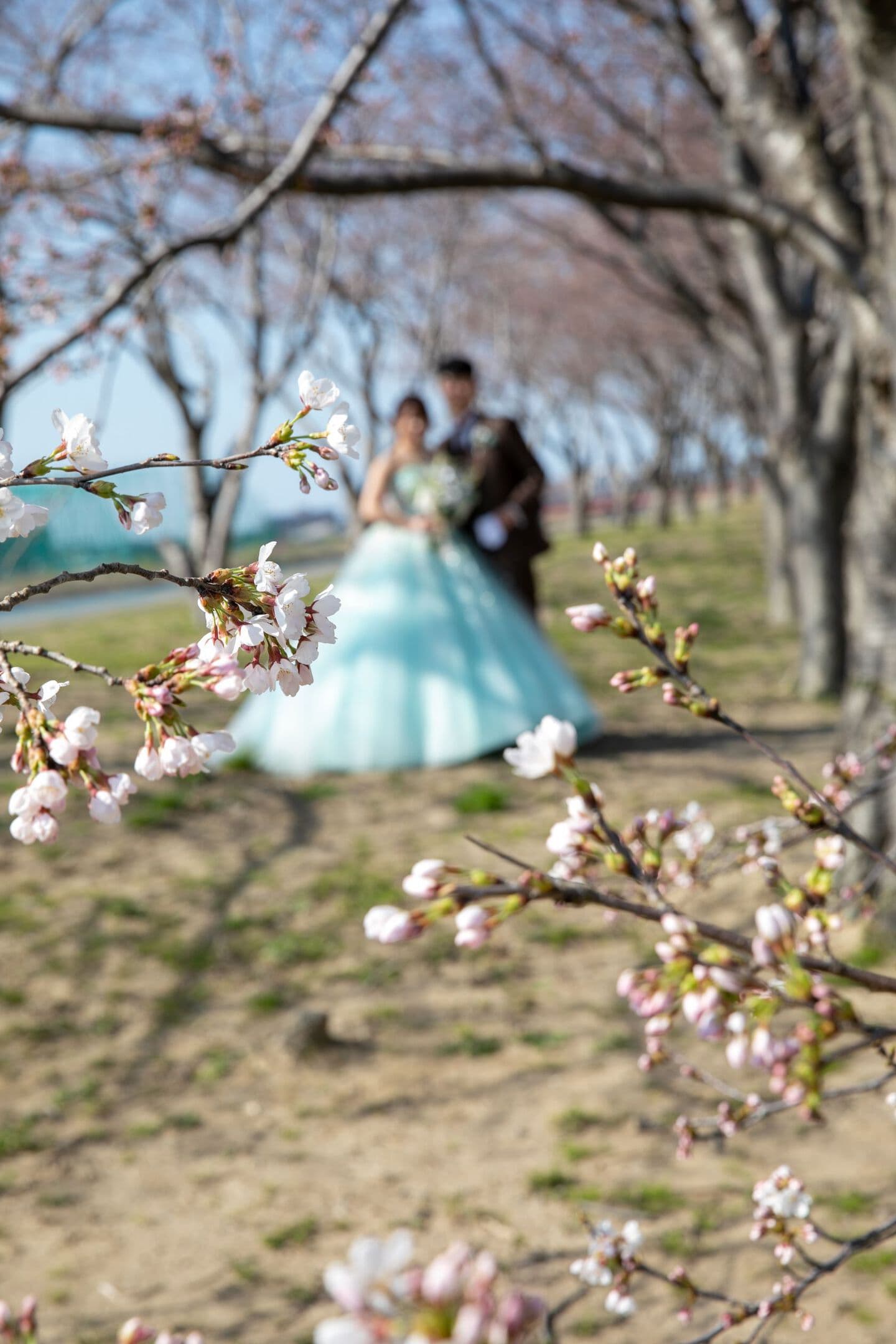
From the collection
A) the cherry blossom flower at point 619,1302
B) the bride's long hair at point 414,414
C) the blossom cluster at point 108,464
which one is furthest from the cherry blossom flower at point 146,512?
the bride's long hair at point 414,414

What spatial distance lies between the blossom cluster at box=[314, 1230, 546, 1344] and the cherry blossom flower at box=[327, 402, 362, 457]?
0.70 meters

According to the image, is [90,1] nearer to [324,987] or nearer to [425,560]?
[425,560]

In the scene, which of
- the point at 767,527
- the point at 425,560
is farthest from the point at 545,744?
the point at 767,527

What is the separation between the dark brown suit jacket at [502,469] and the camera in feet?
22.6

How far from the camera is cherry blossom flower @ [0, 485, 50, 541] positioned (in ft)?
3.26

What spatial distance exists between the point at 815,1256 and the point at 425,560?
5.04 m

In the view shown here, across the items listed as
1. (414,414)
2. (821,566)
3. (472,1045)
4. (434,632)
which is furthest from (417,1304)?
(821,566)

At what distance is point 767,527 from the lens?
1234 centimetres

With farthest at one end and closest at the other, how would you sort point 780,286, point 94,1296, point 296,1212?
point 780,286
point 296,1212
point 94,1296

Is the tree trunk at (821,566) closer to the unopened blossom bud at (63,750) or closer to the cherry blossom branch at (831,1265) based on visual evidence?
the cherry blossom branch at (831,1265)

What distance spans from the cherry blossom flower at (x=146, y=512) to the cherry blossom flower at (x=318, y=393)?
169 mm

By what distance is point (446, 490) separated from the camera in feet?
22.4

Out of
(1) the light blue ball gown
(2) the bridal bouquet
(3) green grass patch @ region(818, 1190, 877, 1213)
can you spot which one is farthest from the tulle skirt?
(3) green grass patch @ region(818, 1190, 877, 1213)

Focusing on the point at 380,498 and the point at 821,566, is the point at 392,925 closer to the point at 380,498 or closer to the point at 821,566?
the point at 380,498
